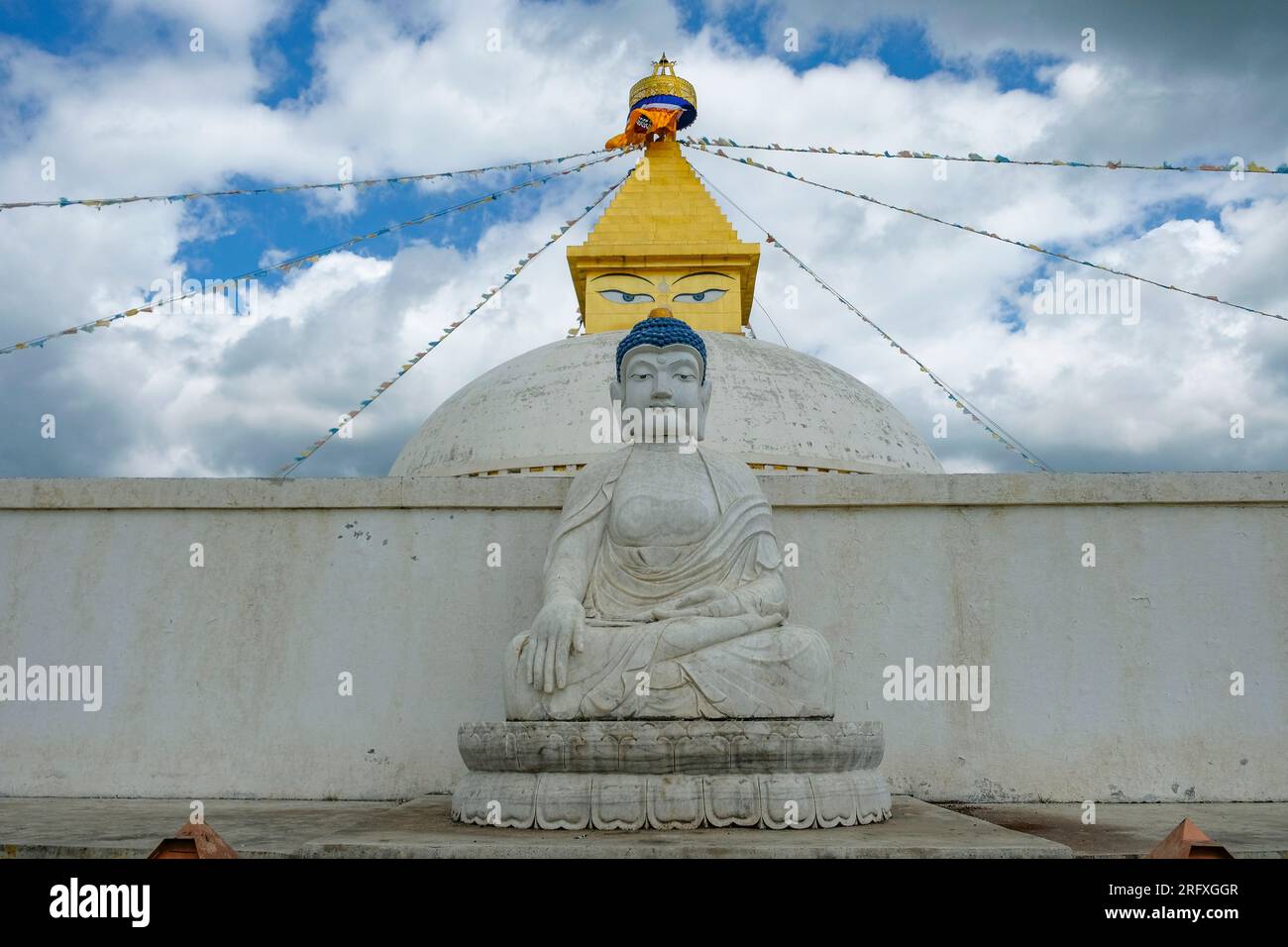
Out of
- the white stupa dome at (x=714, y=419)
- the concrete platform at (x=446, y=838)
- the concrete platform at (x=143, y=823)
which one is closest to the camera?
the concrete platform at (x=446, y=838)

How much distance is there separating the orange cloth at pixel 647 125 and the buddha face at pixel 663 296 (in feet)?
8.23

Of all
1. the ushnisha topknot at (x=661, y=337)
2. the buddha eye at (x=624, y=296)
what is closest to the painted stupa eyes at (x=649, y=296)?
the buddha eye at (x=624, y=296)

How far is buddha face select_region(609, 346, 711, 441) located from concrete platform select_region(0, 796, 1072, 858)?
2223 mm

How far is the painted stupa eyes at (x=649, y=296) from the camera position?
14.8 meters

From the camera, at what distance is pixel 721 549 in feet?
17.9

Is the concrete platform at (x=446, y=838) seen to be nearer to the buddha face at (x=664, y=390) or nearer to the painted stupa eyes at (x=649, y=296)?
the buddha face at (x=664, y=390)

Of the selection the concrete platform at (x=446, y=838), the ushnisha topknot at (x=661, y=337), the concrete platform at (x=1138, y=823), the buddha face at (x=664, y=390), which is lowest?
the concrete platform at (x=1138, y=823)

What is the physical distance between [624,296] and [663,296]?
1.74 feet

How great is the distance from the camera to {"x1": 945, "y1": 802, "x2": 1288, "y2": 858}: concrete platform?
4.33 meters

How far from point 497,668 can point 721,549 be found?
71.9 inches

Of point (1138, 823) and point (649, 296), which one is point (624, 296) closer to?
point (649, 296)

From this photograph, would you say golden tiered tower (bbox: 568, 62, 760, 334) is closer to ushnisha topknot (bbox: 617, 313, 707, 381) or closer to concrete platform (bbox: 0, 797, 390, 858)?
ushnisha topknot (bbox: 617, 313, 707, 381)
